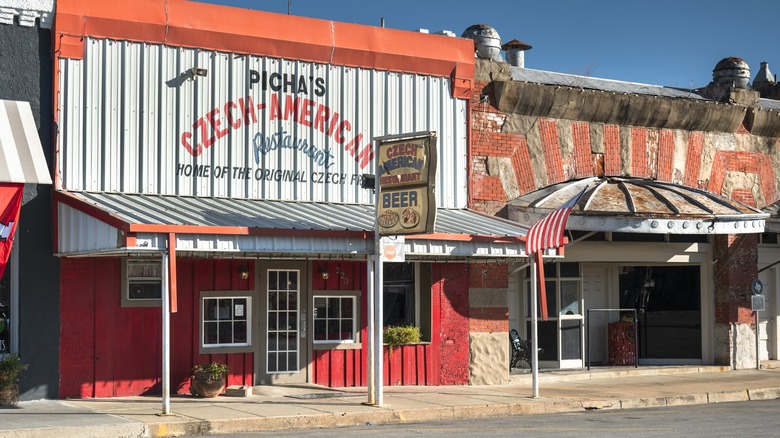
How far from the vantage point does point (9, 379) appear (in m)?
15.6

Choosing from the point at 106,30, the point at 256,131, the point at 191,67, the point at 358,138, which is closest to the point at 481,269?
the point at 358,138

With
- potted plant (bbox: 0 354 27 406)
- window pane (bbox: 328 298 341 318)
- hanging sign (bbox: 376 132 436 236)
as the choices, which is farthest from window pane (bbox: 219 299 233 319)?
potted plant (bbox: 0 354 27 406)

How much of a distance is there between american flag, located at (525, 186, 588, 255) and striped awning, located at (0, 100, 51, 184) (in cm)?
712

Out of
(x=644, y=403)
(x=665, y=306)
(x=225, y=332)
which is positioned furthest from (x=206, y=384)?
(x=665, y=306)

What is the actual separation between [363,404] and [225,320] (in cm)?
287

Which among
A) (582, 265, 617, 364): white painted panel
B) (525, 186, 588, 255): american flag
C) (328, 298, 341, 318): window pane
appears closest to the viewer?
(525, 186, 588, 255): american flag

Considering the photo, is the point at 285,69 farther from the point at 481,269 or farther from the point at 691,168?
the point at 691,168

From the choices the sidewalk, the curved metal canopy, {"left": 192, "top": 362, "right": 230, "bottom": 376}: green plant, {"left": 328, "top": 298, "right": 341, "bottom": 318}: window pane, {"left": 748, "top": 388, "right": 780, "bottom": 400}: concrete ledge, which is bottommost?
{"left": 748, "top": 388, "right": 780, "bottom": 400}: concrete ledge

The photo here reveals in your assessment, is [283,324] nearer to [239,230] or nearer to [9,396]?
[239,230]

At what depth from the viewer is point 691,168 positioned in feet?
76.3

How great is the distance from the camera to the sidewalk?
45.8 feet

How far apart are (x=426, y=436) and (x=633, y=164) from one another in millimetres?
10668

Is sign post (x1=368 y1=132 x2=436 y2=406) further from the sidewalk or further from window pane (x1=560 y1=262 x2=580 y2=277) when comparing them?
window pane (x1=560 y1=262 x2=580 y2=277)

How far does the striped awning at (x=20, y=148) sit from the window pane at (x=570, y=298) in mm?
10780
